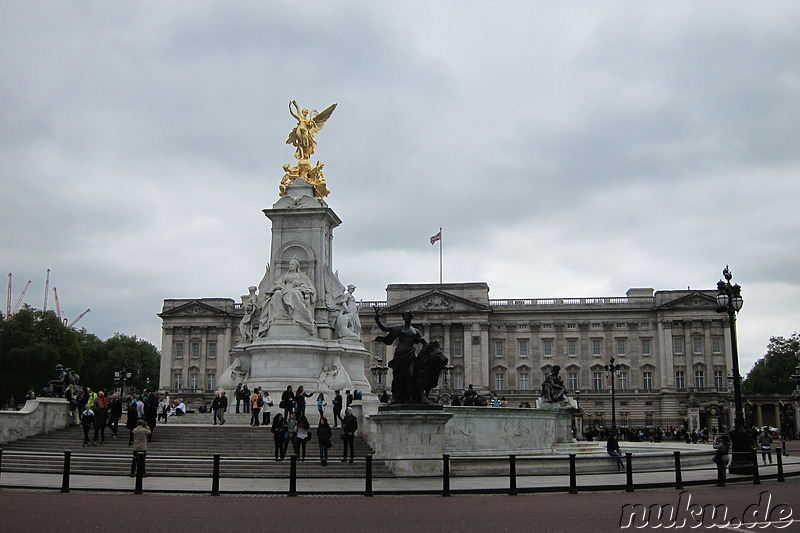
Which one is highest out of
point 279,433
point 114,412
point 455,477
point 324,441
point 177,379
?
point 177,379

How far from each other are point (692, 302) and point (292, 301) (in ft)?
264

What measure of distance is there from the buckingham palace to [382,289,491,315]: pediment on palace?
0.13m

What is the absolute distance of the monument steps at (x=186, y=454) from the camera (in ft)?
73.8

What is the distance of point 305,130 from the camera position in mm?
40844

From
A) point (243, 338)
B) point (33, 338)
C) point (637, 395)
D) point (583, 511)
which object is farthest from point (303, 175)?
point (637, 395)

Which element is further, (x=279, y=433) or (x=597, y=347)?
(x=597, y=347)

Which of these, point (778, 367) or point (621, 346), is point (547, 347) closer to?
point (621, 346)

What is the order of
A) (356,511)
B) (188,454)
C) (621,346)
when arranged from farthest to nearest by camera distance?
(621,346) < (188,454) < (356,511)

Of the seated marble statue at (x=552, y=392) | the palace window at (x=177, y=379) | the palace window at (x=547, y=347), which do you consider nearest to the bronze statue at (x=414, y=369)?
the seated marble statue at (x=552, y=392)

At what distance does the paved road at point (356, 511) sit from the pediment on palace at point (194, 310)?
303ft

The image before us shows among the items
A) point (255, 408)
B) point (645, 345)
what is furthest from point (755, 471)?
point (645, 345)

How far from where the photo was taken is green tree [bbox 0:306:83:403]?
7850cm

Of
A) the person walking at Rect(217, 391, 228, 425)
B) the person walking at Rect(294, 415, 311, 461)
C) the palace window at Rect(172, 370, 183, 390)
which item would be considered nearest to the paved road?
the person walking at Rect(294, 415, 311, 461)

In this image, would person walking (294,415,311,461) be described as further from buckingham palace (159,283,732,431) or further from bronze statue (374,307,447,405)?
buckingham palace (159,283,732,431)
